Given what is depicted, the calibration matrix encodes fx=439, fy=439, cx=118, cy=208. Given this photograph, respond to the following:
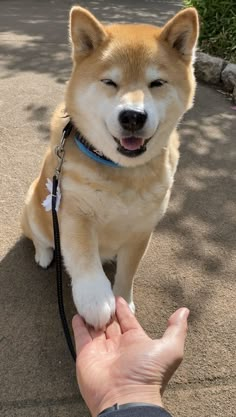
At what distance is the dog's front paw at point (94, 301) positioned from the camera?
182cm

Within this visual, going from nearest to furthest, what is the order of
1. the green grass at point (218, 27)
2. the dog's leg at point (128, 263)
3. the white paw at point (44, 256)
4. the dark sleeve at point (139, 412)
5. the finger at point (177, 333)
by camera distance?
the dark sleeve at point (139, 412), the finger at point (177, 333), the dog's leg at point (128, 263), the white paw at point (44, 256), the green grass at point (218, 27)

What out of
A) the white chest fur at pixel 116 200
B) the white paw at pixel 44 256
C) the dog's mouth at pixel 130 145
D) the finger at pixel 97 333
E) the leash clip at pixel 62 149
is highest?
the dog's mouth at pixel 130 145

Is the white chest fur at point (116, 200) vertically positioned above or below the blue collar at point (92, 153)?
below

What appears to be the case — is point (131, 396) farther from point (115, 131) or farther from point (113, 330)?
point (115, 131)

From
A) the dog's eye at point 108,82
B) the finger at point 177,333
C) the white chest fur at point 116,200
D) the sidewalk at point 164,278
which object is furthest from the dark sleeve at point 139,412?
the dog's eye at point 108,82

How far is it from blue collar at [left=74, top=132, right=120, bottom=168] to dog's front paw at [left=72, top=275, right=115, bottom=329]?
565 mm

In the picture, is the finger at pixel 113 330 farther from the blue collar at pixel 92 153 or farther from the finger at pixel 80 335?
the blue collar at pixel 92 153

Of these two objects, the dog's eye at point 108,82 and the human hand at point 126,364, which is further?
the dog's eye at point 108,82

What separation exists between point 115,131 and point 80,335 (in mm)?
889

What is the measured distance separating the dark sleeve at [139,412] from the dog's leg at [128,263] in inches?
42.3

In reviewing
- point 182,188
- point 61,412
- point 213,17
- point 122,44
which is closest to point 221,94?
point 213,17

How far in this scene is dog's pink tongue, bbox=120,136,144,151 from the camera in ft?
→ 6.60

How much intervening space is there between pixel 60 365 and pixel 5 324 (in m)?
0.40

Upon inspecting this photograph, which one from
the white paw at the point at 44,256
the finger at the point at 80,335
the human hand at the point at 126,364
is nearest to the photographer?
the human hand at the point at 126,364
